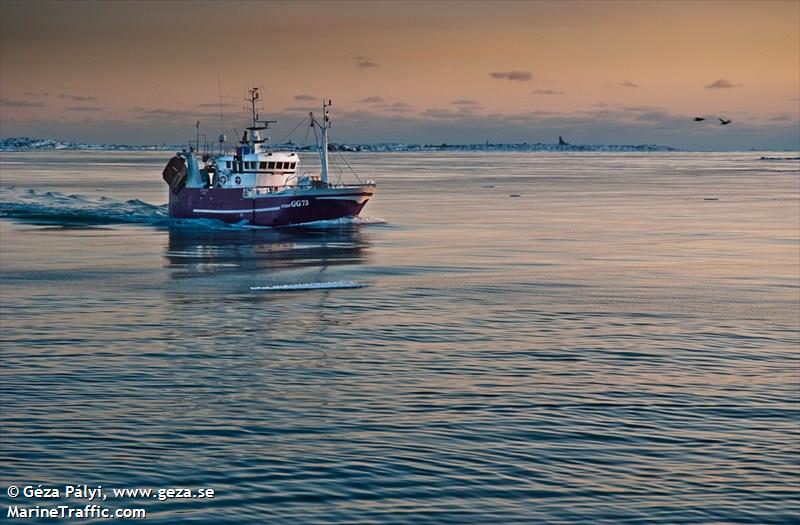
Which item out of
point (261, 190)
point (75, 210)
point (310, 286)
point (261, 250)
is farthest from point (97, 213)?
point (310, 286)

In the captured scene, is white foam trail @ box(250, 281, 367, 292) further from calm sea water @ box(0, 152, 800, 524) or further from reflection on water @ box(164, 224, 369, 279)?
reflection on water @ box(164, 224, 369, 279)

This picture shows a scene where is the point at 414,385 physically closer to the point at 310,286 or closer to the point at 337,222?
the point at 310,286

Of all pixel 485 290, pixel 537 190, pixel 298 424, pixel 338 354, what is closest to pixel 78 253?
pixel 485 290

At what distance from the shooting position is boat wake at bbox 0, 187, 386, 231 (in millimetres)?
84812

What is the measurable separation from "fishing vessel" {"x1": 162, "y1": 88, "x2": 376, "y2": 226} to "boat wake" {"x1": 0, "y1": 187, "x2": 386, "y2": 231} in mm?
841

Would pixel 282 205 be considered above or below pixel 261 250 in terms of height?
above

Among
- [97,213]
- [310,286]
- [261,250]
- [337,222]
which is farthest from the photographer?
[97,213]

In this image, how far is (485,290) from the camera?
144 ft

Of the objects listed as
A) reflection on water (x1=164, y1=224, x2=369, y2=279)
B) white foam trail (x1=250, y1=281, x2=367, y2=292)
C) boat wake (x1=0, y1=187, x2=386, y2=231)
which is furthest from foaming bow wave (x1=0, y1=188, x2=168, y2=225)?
white foam trail (x1=250, y1=281, x2=367, y2=292)

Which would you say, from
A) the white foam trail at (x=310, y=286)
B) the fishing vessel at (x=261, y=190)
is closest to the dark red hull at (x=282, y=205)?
the fishing vessel at (x=261, y=190)

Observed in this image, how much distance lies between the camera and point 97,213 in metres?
96.6

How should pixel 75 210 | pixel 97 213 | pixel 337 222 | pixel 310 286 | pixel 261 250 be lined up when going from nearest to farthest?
pixel 310 286 < pixel 261 250 < pixel 337 222 < pixel 97 213 < pixel 75 210

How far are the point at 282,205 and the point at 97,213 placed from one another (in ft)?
76.1

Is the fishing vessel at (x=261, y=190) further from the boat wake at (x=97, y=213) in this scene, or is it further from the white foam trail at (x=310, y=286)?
the white foam trail at (x=310, y=286)
